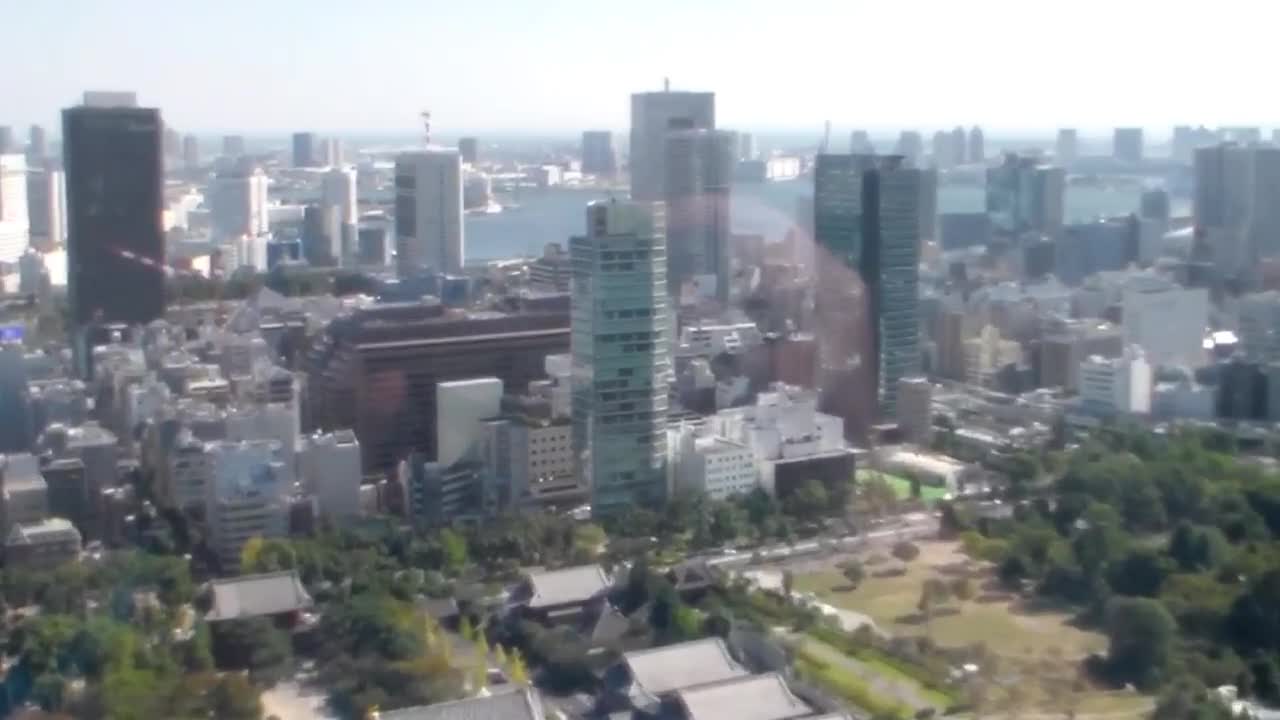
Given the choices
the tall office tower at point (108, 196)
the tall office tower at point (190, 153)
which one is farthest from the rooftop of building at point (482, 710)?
the tall office tower at point (190, 153)

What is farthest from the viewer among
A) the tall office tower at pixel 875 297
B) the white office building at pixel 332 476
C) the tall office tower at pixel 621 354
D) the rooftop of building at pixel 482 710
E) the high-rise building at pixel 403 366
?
the tall office tower at pixel 875 297

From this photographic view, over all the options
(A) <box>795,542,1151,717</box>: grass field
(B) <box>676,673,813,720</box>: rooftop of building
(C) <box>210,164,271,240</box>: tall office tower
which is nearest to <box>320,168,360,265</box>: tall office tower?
(C) <box>210,164,271,240</box>: tall office tower

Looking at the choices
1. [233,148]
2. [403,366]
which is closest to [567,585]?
[403,366]

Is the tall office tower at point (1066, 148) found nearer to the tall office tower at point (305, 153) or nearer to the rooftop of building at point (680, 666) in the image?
the tall office tower at point (305, 153)

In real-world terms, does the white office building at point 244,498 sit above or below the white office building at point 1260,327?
below

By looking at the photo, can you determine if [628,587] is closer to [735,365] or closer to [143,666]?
[143,666]

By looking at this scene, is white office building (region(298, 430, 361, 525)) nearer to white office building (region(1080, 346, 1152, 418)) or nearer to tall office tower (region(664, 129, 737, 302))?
white office building (region(1080, 346, 1152, 418))

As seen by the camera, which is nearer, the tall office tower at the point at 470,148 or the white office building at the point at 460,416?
the white office building at the point at 460,416

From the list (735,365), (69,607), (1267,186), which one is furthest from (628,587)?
(1267,186)

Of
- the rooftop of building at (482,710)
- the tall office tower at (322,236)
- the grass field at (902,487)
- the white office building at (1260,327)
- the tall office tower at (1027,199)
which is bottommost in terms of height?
the grass field at (902,487)
